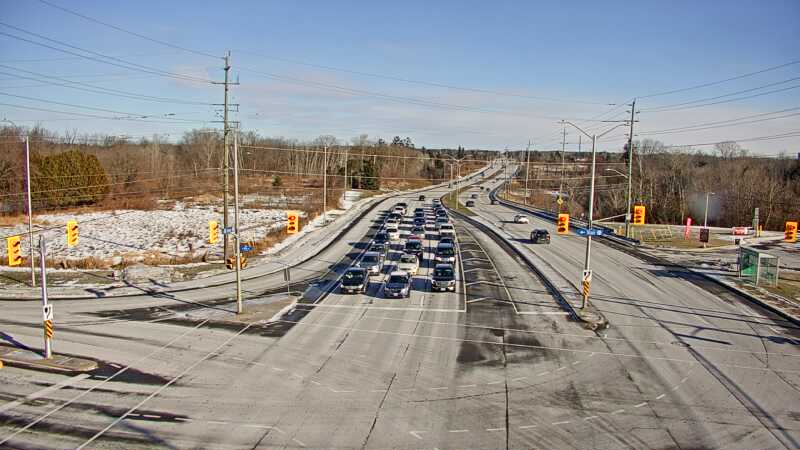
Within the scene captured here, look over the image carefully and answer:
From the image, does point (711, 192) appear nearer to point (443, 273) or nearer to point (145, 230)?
point (443, 273)

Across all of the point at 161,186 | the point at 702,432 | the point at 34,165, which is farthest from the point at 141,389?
the point at 161,186

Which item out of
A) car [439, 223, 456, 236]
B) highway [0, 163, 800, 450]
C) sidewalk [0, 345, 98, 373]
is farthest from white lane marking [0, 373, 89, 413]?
car [439, 223, 456, 236]

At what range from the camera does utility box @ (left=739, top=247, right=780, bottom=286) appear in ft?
131

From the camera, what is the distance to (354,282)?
123 ft

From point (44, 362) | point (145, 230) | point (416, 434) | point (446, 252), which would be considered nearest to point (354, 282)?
point (446, 252)

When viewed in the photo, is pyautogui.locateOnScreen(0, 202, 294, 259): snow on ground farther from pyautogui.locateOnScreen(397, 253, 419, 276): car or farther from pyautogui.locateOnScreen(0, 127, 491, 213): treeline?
pyautogui.locateOnScreen(397, 253, 419, 276): car

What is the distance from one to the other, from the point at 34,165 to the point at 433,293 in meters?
72.1

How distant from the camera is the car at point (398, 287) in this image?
35.8m

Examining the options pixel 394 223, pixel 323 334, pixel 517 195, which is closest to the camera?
pixel 323 334

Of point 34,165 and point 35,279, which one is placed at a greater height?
point 34,165

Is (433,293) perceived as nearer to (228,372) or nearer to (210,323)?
(210,323)

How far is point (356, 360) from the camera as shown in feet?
80.4

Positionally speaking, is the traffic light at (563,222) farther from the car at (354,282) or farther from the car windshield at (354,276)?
the car windshield at (354,276)

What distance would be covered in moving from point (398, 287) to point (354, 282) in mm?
3154
